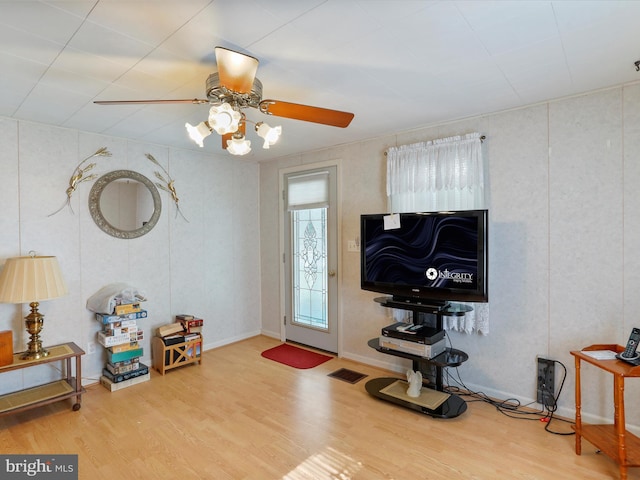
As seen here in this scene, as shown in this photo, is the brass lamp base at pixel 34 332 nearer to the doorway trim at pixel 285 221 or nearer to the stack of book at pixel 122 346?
the stack of book at pixel 122 346

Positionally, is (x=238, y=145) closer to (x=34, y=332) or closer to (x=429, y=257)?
(x=429, y=257)

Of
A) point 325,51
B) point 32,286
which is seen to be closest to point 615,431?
point 325,51

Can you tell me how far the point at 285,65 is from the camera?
6.73ft

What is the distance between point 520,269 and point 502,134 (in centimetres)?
110

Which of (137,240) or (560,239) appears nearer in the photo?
(560,239)

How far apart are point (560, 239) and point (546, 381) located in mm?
1091

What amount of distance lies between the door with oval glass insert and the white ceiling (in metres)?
1.43

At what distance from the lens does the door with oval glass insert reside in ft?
13.4

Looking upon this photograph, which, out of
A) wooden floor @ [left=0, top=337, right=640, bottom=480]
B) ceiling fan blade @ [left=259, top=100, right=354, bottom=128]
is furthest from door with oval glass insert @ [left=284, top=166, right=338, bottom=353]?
ceiling fan blade @ [left=259, top=100, right=354, bottom=128]

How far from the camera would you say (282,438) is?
247cm

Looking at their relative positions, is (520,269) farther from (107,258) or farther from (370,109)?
(107,258)

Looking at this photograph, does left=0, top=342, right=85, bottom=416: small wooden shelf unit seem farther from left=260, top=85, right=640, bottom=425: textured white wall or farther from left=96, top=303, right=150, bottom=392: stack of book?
left=260, top=85, right=640, bottom=425: textured white wall

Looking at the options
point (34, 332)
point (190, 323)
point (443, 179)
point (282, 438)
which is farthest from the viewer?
point (190, 323)

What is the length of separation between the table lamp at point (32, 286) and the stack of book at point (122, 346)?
487mm
